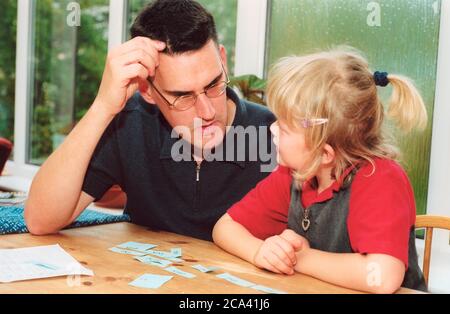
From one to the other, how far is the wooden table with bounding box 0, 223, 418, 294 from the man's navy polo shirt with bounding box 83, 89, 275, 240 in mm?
167

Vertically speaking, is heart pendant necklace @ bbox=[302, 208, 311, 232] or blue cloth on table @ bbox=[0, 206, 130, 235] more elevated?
heart pendant necklace @ bbox=[302, 208, 311, 232]

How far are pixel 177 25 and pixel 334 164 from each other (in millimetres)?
564

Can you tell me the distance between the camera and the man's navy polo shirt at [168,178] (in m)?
1.55

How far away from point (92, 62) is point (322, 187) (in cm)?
233

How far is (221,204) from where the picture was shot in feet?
5.15

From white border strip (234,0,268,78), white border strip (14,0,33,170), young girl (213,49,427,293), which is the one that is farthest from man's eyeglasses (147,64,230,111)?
white border strip (14,0,33,170)

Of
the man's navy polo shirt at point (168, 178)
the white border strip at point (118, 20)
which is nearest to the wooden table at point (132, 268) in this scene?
the man's navy polo shirt at point (168, 178)

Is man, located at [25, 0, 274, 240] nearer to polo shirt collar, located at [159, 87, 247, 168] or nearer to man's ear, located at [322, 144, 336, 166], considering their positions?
polo shirt collar, located at [159, 87, 247, 168]

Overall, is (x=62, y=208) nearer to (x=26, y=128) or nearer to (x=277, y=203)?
(x=277, y=203)

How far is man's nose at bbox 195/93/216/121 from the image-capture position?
1.43 metres

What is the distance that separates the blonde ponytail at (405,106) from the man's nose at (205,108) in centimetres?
46

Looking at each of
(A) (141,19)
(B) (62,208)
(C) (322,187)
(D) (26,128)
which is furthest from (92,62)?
(C) (322,187)

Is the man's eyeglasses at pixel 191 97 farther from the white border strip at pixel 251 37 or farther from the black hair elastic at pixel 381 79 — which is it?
the white border strip at pixel 251 37

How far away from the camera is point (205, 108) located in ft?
4.68
